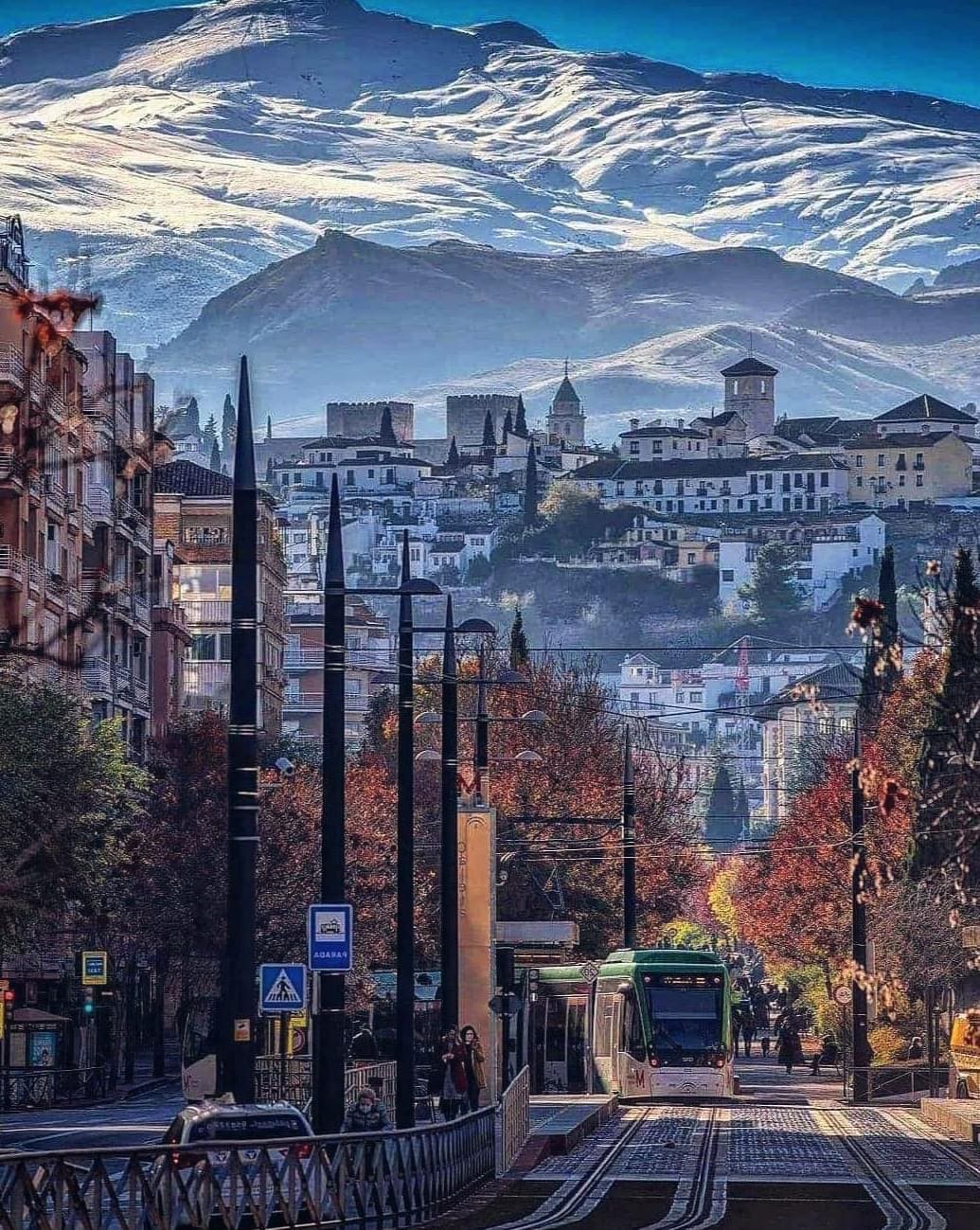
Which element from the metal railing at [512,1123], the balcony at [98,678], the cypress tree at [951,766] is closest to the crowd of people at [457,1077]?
the metal railing at [512,1123]

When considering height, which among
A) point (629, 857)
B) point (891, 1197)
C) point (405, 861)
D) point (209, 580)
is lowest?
point (891, 1197)

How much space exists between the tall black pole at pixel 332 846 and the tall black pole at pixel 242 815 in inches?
94.1

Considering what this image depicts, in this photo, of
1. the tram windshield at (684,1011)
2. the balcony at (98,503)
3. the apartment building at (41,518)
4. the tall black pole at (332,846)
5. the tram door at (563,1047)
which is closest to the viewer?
the tall black pole at (332,846)

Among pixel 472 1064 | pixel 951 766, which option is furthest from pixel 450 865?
pixel 951 766

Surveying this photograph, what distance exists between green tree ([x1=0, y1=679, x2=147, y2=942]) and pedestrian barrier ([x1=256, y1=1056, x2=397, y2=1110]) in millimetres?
6096

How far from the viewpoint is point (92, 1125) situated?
58.8 meters

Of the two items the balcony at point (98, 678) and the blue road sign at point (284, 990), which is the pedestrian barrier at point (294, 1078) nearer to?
the blue road sign at point (284, 990)

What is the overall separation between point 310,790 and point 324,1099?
219 ft

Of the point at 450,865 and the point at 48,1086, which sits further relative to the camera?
the point at 48,1086

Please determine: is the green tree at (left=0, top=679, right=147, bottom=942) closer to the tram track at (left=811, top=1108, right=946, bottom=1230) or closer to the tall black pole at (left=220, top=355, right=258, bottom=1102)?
the tram track at (left=811, top=1108, right=946, bottom=1230)

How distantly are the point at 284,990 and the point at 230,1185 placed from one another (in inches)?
447

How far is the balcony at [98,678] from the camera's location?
98062 mm

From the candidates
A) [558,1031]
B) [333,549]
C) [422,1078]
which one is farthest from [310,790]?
[333,549]

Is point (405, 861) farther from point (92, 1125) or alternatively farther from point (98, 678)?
point (98, 678)
